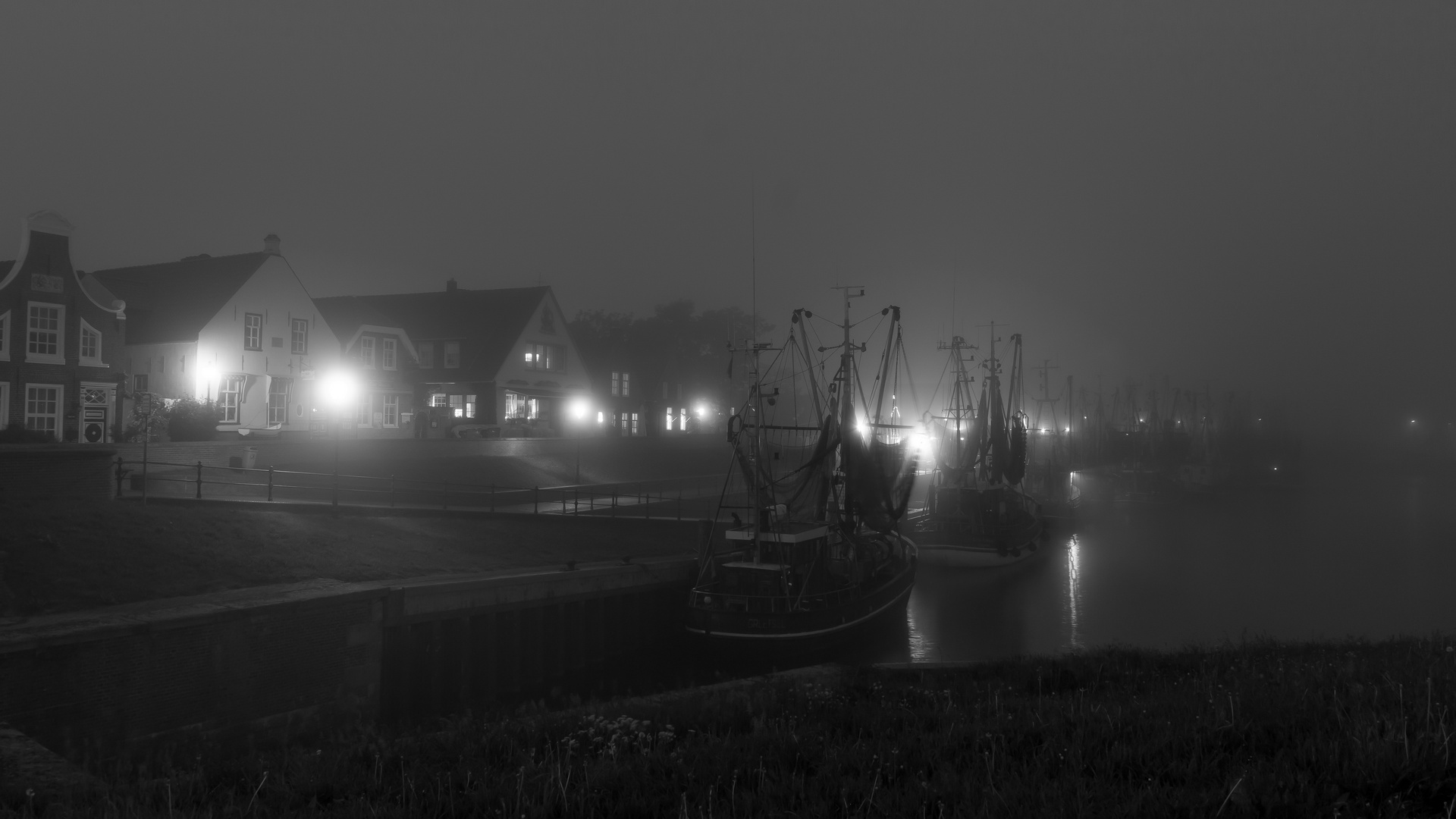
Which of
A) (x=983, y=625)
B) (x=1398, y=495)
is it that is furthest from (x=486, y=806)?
(x=1398, y=495)

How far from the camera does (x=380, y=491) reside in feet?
107

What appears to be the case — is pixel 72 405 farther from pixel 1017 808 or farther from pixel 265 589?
pixel 1017 808

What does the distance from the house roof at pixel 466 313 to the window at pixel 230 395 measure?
491 inches

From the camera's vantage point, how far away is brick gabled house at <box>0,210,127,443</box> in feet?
106

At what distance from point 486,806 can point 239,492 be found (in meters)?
25.6

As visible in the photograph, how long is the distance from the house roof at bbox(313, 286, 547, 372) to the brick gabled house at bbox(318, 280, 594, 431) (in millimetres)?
61

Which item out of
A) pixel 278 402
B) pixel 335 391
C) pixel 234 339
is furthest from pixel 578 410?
pixel 234 339

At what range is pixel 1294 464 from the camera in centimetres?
15400

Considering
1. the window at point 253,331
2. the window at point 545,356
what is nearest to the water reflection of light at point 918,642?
the window at point 253,331

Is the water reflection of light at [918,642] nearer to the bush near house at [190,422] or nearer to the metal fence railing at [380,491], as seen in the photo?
the metal fence railing at [380,491]

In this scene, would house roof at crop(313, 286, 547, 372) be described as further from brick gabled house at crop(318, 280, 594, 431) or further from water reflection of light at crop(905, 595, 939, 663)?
water reflection of light at crop(905, 595, 939, 663)

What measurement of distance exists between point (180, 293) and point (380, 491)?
19.4m

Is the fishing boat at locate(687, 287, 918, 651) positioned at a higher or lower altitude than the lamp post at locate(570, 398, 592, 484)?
lower

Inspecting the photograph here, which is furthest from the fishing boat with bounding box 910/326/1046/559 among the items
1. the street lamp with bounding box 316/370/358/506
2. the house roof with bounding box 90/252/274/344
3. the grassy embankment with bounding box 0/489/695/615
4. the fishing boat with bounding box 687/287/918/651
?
the house roof with bounding box 90/252/274/344
